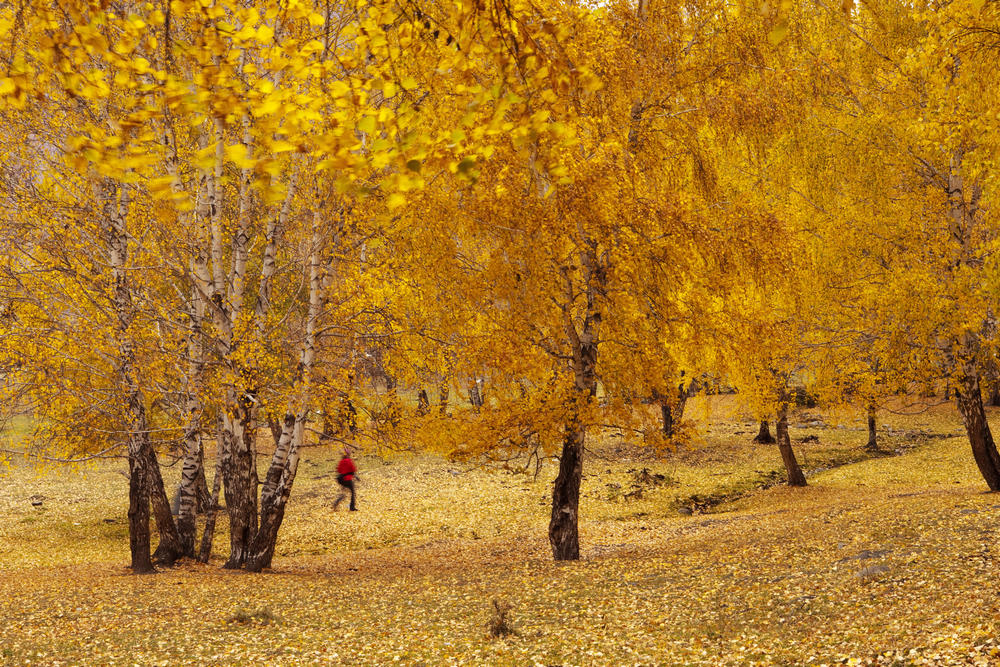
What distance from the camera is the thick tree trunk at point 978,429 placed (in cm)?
1828

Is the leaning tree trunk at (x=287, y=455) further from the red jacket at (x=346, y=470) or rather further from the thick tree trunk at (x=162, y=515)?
the red jacket at (x=346, y=470)

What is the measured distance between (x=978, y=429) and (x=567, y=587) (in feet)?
40.3

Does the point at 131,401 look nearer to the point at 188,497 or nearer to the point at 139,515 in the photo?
the point at 139,515

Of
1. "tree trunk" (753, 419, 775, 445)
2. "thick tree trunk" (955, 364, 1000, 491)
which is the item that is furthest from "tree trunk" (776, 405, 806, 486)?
"tree trunk" (753, 419, 775, 445)

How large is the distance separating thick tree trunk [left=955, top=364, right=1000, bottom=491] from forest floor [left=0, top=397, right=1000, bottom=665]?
111 cm

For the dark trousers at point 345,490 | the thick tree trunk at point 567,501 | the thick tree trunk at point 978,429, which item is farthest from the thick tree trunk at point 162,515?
the thick tree trunk at point 978,429

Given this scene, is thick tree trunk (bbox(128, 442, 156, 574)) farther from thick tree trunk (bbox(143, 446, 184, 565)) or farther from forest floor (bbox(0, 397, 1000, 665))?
forest floor (bbox(0, 397, 1000, 665))

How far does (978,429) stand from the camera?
1845 centimetres

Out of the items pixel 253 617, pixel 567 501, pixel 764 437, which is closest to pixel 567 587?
pixel 567 501

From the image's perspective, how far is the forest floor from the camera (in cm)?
862

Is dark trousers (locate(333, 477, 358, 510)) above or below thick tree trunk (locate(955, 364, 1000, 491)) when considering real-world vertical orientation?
below

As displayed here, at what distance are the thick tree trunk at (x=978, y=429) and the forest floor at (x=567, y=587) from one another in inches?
43.8

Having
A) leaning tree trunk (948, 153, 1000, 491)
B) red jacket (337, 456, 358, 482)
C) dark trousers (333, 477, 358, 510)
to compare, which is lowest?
dark trousers (333, 477, 358, 510)

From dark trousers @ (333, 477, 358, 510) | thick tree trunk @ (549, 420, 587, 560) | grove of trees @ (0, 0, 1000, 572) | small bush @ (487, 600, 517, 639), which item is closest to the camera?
small bush @ (487, 600, 517, 639)
